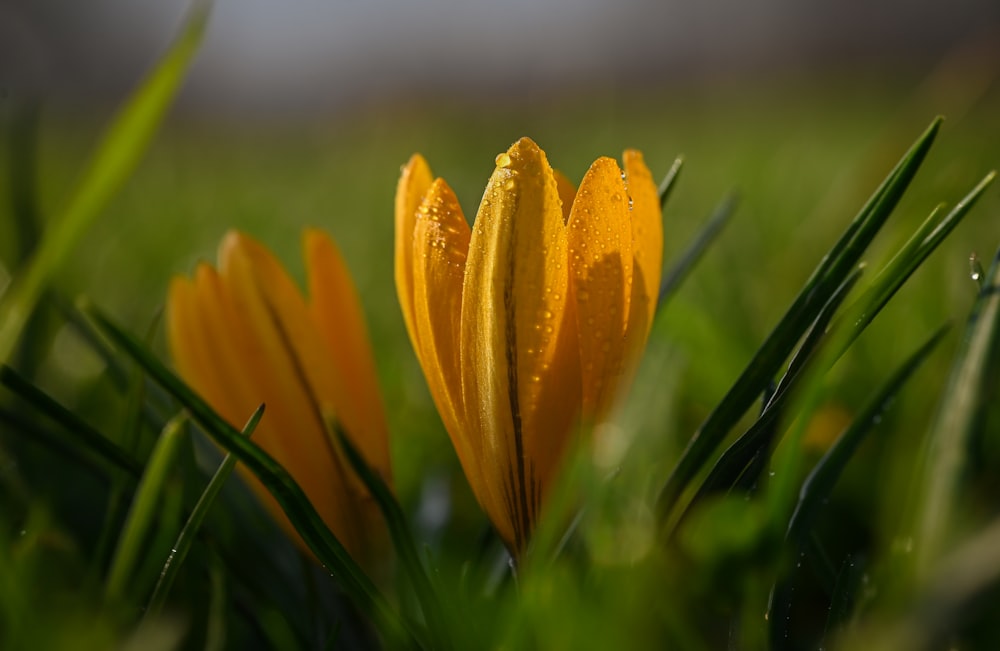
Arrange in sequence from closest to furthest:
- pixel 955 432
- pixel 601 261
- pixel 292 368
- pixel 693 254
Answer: pixel 955 432, pixel 601 261, pixel 292 368, pixel 693 254

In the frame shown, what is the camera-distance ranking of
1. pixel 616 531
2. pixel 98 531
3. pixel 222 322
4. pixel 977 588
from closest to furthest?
pixel 977 588
pixel 616 531
pixel 222 322
pixel 98 531

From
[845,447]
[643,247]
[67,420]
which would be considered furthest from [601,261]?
[67,420]

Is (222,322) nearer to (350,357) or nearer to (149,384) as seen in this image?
(350,357)

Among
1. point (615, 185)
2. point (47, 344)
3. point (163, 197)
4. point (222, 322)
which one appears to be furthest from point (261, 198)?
point (615, 185)

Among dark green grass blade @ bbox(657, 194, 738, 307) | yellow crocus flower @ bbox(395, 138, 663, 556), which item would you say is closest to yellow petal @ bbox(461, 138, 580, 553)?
yellow crocus flower @ bbox(395, 138, 663, 556)

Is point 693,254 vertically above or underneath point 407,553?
above

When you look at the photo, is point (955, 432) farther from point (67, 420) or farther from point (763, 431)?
point (67, 420)
